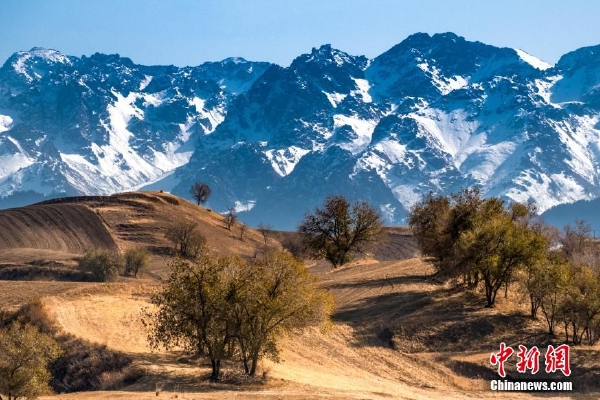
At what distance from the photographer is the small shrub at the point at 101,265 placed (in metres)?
121

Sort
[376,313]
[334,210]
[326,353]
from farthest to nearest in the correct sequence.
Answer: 1. [334,210]
2. [376,313]
3. [326,353]

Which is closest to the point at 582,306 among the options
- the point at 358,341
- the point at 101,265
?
the point at 358,341

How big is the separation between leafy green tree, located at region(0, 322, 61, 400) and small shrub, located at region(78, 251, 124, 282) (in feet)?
241

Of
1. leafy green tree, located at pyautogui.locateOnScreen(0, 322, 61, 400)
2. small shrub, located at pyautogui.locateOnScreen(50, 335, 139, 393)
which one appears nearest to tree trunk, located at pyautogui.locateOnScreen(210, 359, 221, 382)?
small shrub, located at pyautogui.locateOnScreen(50, 335, 139, 393)

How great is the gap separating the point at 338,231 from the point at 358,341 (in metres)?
45.3

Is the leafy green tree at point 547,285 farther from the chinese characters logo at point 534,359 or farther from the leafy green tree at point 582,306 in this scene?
the chinese characters logo at point 534,359

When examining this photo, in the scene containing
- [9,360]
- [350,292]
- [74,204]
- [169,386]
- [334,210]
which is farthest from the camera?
[74,204]

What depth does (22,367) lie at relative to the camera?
1837 inches

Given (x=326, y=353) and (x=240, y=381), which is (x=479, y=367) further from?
(x=240, y=381)

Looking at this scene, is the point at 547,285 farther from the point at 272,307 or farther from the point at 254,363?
the point at 254,363

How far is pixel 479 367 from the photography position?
65.9 metres

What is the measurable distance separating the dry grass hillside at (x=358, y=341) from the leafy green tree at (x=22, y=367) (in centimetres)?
322

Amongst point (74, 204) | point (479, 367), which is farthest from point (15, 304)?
point (74, 204)

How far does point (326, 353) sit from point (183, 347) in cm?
1292
